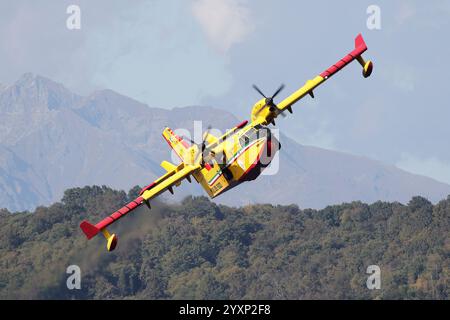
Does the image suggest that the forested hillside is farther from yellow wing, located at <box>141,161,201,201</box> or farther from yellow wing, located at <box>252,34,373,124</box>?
yellow wing, located at <box>252,34,373,124</box>

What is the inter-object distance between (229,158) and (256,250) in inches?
3349

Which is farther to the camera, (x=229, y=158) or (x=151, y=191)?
(x=151, y=191)

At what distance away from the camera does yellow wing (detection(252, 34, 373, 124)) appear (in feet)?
244

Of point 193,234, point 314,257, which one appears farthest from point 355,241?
point 193,234

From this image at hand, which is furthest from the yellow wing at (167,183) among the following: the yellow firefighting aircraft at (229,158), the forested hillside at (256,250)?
the forested hillside at (256,250)

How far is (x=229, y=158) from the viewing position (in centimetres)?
7206

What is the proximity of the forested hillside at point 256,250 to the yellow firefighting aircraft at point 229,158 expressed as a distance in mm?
41781

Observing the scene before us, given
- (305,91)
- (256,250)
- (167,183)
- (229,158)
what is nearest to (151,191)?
(167,183)

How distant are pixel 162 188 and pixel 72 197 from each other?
3256 inches

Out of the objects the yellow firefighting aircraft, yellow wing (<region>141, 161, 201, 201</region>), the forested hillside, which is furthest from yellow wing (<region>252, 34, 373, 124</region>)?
the forested hillside

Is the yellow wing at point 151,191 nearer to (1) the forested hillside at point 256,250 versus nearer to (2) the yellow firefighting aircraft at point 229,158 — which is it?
(2) the yellow firefighting aircraft at point 229,158

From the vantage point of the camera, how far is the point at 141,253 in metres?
142

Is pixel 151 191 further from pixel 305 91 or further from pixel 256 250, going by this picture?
pixel 256 250

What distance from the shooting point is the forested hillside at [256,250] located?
5290 inches
